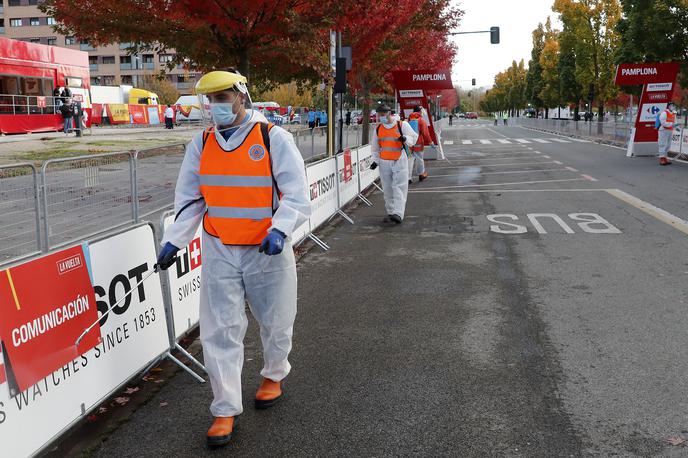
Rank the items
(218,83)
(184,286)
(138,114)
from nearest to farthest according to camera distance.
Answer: (218,83) < (184,286) < (138,114)

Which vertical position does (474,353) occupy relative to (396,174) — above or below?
below

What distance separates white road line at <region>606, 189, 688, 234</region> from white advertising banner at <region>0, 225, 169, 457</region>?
7660 mm

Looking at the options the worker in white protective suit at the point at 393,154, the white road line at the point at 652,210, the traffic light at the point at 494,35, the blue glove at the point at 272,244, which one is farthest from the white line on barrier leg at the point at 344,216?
the traffic light at the point at 494,35

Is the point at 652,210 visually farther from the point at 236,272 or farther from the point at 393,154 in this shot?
the point at 236,272

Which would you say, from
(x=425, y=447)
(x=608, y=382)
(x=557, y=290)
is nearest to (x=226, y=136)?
(x=425, y=447)

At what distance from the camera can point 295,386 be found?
177 inches

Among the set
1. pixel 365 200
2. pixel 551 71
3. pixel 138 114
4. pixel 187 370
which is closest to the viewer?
pixel 187 370

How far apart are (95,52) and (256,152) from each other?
104 m

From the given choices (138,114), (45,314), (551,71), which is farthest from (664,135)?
(551,71)

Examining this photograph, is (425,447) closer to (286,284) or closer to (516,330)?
(286,284)

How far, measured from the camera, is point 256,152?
384 centimetres

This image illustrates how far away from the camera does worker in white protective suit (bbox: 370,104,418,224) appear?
1074 centimetres

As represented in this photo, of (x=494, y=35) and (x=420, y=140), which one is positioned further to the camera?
(x=494, y=35)

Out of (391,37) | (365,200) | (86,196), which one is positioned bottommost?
(365,200)
